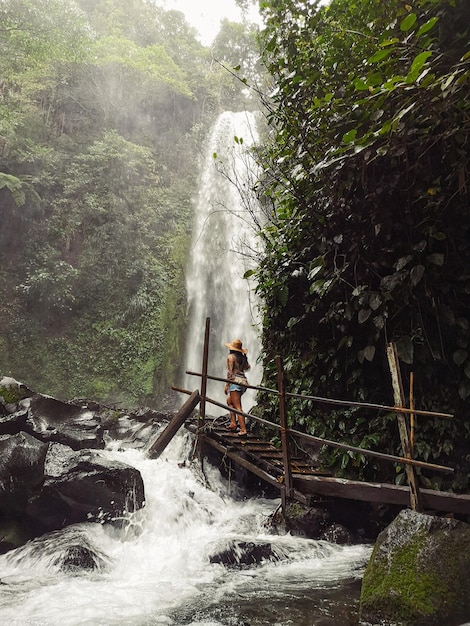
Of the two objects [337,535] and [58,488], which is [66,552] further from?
[337,535]

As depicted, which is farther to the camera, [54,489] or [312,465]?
[312,465]

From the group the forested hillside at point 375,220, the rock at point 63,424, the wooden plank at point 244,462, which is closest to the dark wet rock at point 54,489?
the rock at point 63,424

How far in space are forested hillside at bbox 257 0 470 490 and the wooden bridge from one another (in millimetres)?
540

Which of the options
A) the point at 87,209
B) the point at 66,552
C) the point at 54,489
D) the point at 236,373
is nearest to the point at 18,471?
the point at 54,489

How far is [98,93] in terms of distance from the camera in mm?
19141

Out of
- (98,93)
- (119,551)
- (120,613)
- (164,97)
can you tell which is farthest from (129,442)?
(164,97)

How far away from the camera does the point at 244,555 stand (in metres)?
4.45

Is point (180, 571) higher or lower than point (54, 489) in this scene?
lower

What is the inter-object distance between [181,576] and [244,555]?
0.69m

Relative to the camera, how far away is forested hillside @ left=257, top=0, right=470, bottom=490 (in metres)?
4.13

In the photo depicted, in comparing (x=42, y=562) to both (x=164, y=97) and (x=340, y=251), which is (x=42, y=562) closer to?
(x=340, y=251)

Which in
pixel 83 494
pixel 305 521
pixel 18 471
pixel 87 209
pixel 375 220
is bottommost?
Answer: pixel 305 521

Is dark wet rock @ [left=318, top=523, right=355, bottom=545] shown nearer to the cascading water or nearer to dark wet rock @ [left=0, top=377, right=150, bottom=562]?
the cascading water

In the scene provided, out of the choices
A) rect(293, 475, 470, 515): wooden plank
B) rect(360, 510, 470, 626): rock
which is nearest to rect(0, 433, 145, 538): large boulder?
rect(293, 475, 470, 515): wooden plank
